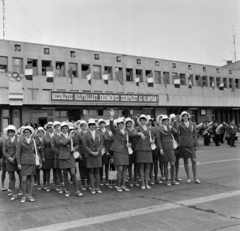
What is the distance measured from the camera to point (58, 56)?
3125 cm

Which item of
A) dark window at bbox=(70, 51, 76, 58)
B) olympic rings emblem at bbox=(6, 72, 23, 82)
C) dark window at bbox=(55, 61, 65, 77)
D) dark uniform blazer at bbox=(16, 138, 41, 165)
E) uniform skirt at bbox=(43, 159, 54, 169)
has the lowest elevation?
uniform skirt at bbox=(43, 159, 54, 169)

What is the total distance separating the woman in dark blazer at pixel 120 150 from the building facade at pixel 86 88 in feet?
60.7

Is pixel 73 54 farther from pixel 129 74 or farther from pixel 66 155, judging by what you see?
pixel 66 155

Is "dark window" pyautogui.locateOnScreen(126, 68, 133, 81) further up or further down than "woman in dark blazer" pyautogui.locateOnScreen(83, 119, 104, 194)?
further up

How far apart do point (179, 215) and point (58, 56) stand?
1091 inches

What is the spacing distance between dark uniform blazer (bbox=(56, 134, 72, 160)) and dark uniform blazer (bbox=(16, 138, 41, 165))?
673 mm

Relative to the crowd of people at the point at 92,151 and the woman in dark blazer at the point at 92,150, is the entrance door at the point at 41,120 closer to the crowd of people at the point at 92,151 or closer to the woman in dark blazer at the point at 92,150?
the crowd of people at the point at 92,151

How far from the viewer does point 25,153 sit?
7340mm

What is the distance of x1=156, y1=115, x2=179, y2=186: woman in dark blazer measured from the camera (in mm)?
8822

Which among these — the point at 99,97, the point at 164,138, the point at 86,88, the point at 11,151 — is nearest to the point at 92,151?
the point at 11,151

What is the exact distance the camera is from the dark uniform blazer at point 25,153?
7.26 metres

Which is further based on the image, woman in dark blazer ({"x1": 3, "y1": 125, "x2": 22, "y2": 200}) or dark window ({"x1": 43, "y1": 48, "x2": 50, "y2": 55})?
dark window ({"x1": 43, "y1": 48, "x2": 50, "y2": 55})

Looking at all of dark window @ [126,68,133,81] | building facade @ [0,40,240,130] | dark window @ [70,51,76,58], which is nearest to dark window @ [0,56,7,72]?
building facade @ [0,40,240,130]

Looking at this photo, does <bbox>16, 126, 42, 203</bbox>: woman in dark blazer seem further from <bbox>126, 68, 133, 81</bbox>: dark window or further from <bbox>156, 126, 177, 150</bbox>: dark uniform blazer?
<bbox>126, 68, 133, 81</bbox>: dark window
